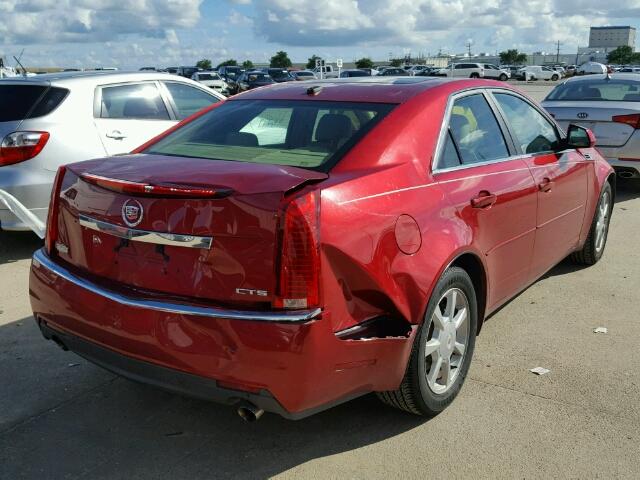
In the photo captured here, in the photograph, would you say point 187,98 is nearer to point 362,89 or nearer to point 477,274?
point 362,89

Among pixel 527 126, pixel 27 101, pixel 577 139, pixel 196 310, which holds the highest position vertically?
pixel 27 101

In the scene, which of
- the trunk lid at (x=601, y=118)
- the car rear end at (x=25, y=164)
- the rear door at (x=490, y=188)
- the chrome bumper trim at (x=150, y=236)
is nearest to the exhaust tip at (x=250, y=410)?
the chrome bumper trim at (x=150, y=236)

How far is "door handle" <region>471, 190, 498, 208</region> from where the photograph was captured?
336 cm

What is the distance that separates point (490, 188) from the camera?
11.6ft

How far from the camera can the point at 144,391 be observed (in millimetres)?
3576

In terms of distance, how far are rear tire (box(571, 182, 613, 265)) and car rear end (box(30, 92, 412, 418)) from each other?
3317mm

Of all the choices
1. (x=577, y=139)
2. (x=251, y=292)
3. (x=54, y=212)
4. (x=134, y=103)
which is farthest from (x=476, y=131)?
(x=134, y=103)

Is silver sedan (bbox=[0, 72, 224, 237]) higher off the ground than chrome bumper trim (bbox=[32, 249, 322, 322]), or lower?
higher

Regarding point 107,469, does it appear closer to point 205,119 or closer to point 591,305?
point 205,119

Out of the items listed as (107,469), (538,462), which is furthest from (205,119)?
(538,462)

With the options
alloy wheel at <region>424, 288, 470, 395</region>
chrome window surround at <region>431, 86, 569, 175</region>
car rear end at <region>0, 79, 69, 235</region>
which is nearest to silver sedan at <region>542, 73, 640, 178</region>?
chrome window surround at <region>431, 86, 569, 175</region>

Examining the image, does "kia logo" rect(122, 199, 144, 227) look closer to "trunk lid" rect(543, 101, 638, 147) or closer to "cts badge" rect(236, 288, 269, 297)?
"cts badge" rect(236, 288, 269, 297)

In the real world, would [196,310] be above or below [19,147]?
below

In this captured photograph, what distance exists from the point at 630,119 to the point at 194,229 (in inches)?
282
